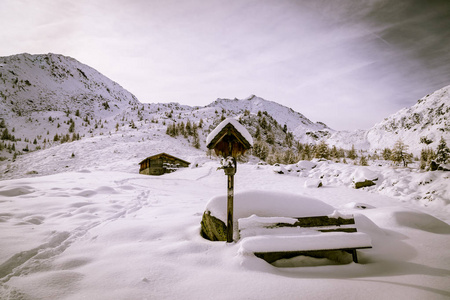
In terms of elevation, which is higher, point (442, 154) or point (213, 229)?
point (442, 154)

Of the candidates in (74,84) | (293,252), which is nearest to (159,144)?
→ (293,252)

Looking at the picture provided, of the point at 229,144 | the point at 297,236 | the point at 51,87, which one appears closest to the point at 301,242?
the point at 297,236

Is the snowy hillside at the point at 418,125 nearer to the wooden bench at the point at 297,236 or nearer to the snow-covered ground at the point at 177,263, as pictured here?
the snow-covered ground at the point at 177,263

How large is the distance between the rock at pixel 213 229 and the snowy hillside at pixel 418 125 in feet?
189

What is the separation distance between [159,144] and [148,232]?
2598 cm

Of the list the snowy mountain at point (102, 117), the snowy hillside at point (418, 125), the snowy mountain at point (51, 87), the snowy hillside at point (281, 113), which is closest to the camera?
the snowy mountain at point (102, 117)

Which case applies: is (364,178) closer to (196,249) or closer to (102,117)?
(196,249)

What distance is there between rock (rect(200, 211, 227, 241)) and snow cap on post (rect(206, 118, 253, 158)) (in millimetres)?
Answer: 1487

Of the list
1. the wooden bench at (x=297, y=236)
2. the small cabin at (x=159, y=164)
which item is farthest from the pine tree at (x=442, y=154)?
the small cabin at (x=159, y=164)

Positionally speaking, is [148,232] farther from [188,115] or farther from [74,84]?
[74,84]

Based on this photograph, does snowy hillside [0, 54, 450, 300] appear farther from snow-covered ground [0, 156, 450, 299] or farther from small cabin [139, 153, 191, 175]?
small cabin [139, 153, 191, 175]

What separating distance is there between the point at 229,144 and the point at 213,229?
75.3 inches

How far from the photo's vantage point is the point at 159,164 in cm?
2053

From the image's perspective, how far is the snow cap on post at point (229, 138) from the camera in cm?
378
